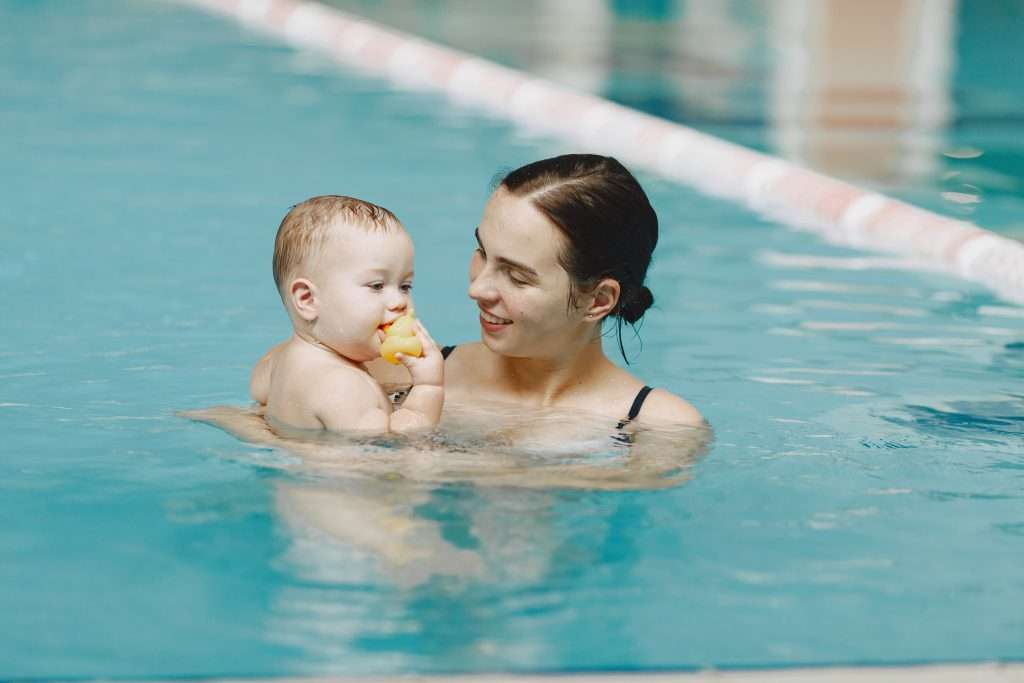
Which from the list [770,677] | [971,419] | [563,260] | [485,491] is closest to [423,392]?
[485,491]

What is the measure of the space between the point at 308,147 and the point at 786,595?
22.3 feet

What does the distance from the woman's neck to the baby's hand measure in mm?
415

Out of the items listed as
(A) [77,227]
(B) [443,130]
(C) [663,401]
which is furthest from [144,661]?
(B) [443,130]

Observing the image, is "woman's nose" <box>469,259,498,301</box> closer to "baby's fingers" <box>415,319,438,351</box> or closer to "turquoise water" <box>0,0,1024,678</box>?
"baby's fingers" <box>415,319,438,351</box>

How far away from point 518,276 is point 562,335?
22cm

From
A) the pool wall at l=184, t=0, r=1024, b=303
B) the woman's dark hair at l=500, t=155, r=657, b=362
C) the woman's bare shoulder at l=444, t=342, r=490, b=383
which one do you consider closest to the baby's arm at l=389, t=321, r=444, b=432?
the woman's dark hair at l=500, t=155, r=657, b=362

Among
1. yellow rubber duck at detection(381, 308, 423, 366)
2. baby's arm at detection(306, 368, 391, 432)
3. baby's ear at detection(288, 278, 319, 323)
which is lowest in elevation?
baby's arm at detection(306, 368, 391, 432)

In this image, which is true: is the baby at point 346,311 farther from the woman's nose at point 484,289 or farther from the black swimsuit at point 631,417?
the black swimsuit at point 631,417

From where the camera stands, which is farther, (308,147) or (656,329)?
(308,147)

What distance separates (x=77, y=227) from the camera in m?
7.66

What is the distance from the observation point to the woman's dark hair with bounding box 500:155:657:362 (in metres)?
4.06

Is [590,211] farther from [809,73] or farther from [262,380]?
[809,73]

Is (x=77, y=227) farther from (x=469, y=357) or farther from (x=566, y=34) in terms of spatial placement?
(x=566, y=34)

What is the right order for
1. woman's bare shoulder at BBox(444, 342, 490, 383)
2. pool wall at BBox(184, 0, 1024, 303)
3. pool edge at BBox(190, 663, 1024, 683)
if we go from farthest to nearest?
pool wall at BBox(184, 0, 1024, 303) → woman's bare shoulder at BBox(444, 342, 490, 383) → pool edge at BBox(190, 663, 1024, 683)
